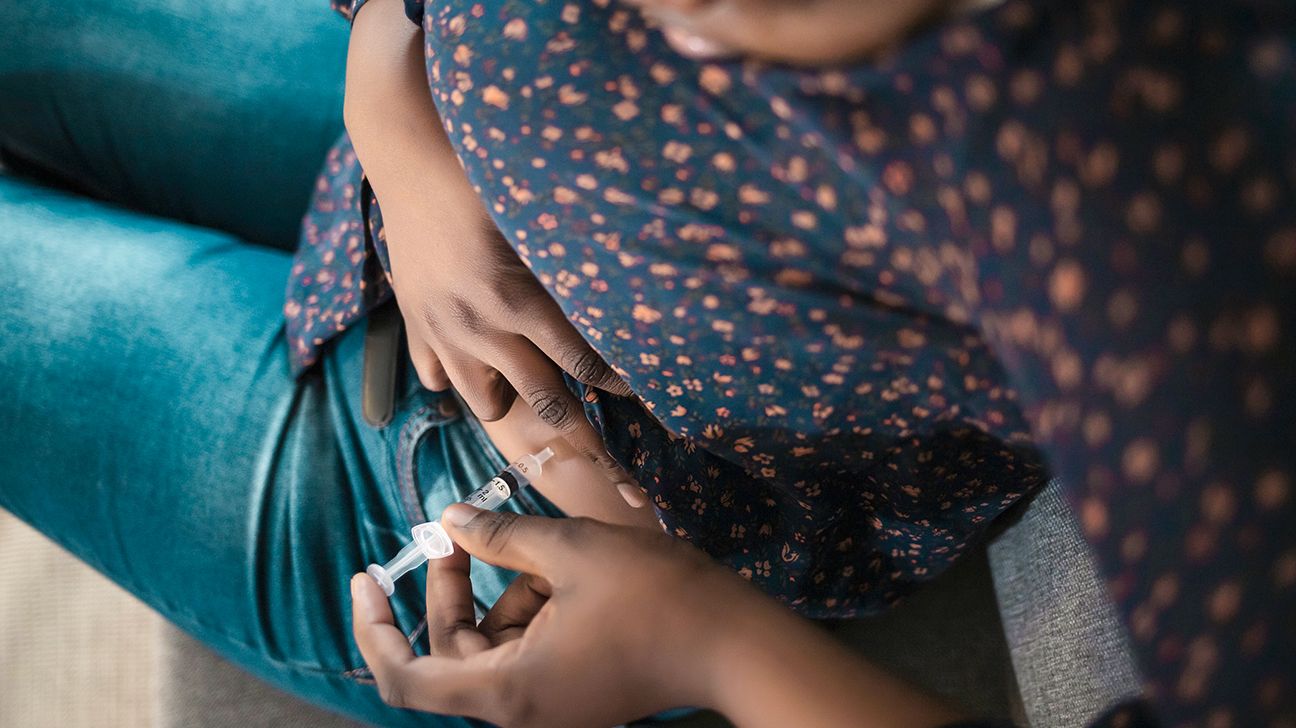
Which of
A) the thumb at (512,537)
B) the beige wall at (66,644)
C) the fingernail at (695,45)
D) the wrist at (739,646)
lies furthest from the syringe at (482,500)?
the beige wall at (66,644)

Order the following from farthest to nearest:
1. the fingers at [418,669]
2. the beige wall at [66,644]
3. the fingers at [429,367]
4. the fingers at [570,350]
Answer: the beige wall at [66,644]
the fingers at [429,367]
the fingers at [570,350]
the fingers at [418,669]

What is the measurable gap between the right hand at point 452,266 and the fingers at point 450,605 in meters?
0.13

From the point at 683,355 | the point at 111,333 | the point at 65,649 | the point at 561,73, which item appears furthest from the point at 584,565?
the point at 65,649

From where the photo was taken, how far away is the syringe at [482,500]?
0.72 metres

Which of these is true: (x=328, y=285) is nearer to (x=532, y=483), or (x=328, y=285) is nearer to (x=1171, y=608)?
(x=532, y=483)

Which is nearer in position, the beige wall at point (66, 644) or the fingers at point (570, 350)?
the fingers at point (570, 350)

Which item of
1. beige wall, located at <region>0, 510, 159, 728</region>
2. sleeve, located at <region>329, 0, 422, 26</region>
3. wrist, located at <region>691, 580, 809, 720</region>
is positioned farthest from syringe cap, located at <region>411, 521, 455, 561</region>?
beige wall, located at <region>0, 510, 159, 728</region>

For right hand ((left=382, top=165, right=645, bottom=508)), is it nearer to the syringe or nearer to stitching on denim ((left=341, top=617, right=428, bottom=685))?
the syringe

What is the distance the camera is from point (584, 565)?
55 centimetres

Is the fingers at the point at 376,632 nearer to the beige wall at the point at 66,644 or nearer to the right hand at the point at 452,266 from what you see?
the right hand at the point at 452,266

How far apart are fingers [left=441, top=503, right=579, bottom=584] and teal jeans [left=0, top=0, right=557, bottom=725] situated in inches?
7.1

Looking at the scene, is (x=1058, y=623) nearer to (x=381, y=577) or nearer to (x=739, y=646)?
(x=739, y=646)

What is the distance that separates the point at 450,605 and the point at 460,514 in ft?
0.21

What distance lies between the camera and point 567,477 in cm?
75
